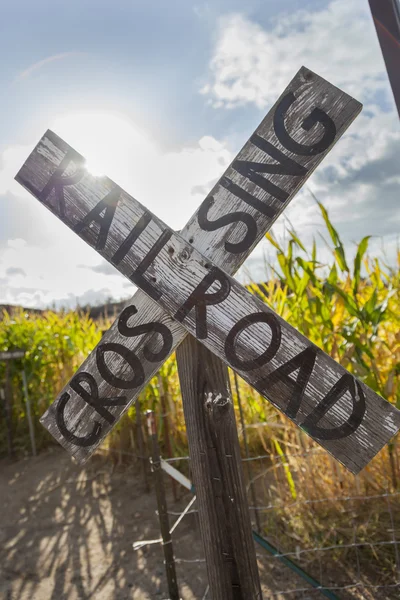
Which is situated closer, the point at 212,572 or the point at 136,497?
the point at 212,572

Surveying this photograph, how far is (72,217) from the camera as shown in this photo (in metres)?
1.21

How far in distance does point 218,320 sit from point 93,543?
3.34m

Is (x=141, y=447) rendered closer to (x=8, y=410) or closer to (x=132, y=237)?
(x=8, y=410)

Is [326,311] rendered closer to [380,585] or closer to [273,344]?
[380,585]

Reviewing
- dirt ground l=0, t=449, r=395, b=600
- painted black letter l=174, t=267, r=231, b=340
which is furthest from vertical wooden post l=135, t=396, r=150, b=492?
painted black letter l=174, t=267, r=231, b=340

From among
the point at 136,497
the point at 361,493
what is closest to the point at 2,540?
the point at 136,497

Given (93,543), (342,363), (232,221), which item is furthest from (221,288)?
(93,543)

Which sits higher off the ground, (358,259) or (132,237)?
(358,259)

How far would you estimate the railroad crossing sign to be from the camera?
1066 millimetres

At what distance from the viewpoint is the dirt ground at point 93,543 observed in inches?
121

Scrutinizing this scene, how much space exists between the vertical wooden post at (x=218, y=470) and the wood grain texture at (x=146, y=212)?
132 mm

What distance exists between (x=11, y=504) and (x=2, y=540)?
31.3 inches

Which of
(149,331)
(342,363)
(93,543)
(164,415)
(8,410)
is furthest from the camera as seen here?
(8,410)

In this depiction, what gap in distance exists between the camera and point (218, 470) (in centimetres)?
127
